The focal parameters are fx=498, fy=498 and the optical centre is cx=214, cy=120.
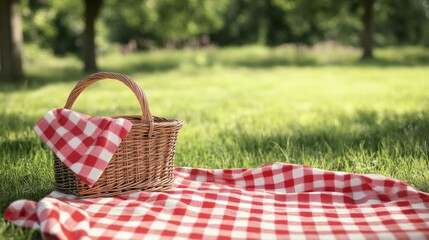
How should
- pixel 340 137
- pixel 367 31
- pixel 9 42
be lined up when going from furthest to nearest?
pixel 367 31
pixel 9 42
pixel 340 137

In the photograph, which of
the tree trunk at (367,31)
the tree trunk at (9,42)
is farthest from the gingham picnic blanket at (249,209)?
the tree trunk at (367,31)

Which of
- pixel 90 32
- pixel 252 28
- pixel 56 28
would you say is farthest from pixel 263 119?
pixel 252 28

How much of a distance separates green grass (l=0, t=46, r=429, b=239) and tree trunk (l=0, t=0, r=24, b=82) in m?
1.05

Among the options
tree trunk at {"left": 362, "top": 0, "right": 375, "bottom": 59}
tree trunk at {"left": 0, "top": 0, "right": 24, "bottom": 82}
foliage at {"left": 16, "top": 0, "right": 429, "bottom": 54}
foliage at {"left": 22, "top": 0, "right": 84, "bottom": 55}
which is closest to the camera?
tree trunk at {"left": 0, "top": 0, "right": 24, "bottom": 82}

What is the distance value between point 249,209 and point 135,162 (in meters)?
0.74

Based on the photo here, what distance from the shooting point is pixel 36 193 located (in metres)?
3.09

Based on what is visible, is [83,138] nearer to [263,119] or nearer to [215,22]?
[263,119]

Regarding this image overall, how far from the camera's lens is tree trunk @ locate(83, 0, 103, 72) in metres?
14.2

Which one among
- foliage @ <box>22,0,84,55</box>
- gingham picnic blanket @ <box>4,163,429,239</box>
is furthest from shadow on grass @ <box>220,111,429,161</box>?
foliage @ <box>22,0,84,55</box>

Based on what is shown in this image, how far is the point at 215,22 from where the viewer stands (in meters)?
25.7

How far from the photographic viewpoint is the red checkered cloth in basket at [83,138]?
2.72m

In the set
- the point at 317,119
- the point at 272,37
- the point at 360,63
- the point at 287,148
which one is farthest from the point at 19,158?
the point at 272,37

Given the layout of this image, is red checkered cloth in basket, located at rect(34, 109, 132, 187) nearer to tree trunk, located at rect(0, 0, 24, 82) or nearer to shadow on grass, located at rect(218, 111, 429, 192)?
shadow on grass, located at rect(218, 111, 429, 192)

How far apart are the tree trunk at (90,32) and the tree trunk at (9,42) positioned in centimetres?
337
